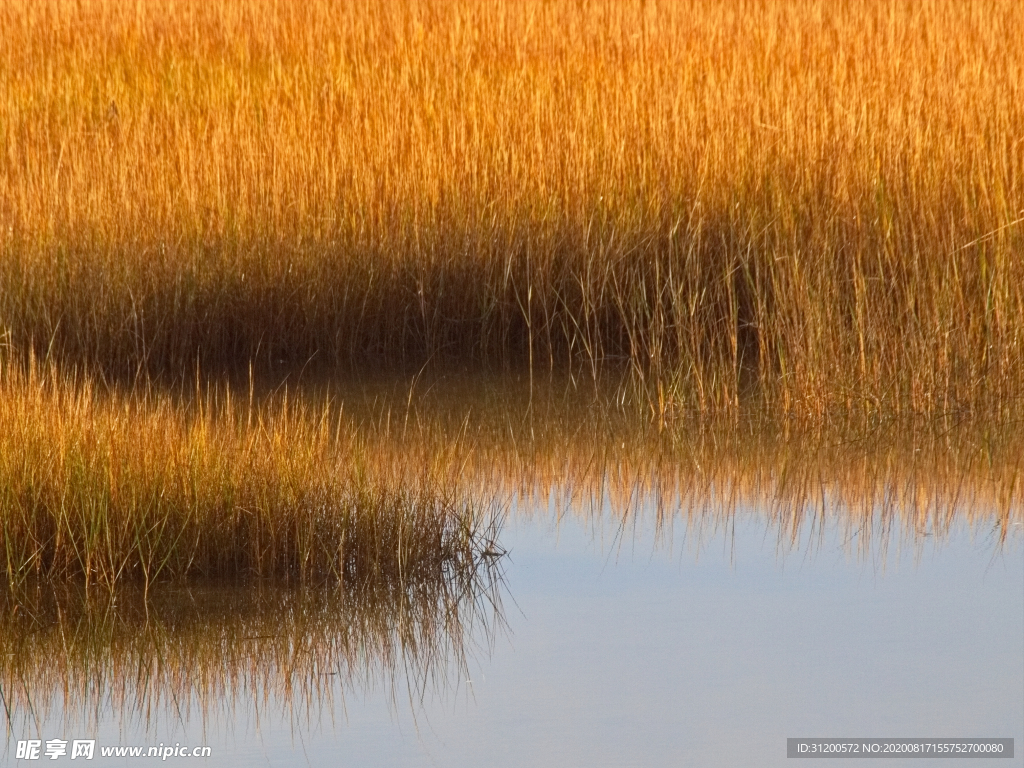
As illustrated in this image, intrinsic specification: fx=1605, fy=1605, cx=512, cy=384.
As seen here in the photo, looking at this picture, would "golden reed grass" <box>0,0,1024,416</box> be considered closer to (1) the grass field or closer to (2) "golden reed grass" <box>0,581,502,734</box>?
(1) the grass field

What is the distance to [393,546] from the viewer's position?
4531 mm

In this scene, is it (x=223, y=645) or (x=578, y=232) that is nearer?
(x=223, y=645)

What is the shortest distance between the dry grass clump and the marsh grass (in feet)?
0.24

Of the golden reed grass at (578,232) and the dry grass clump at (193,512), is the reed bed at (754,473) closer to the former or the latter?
the golden reed grass at (578,232)

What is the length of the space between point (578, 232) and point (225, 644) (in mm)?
3685

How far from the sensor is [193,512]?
4.52 metres

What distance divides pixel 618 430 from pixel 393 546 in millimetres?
1726

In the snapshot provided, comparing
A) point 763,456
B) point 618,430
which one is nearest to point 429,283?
point 618,430

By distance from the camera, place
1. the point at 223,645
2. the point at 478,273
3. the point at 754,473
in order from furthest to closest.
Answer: the point at 478,273, the point at 754,473, the point at 223,645

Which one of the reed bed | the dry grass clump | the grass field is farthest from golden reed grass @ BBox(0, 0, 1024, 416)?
the dry grass clump

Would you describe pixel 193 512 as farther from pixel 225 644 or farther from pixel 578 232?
pixel 578 232

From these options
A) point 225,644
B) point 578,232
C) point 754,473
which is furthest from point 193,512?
point 578,232

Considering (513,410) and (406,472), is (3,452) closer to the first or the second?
(406,472)

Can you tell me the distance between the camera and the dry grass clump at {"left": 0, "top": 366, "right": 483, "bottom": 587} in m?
4.45
